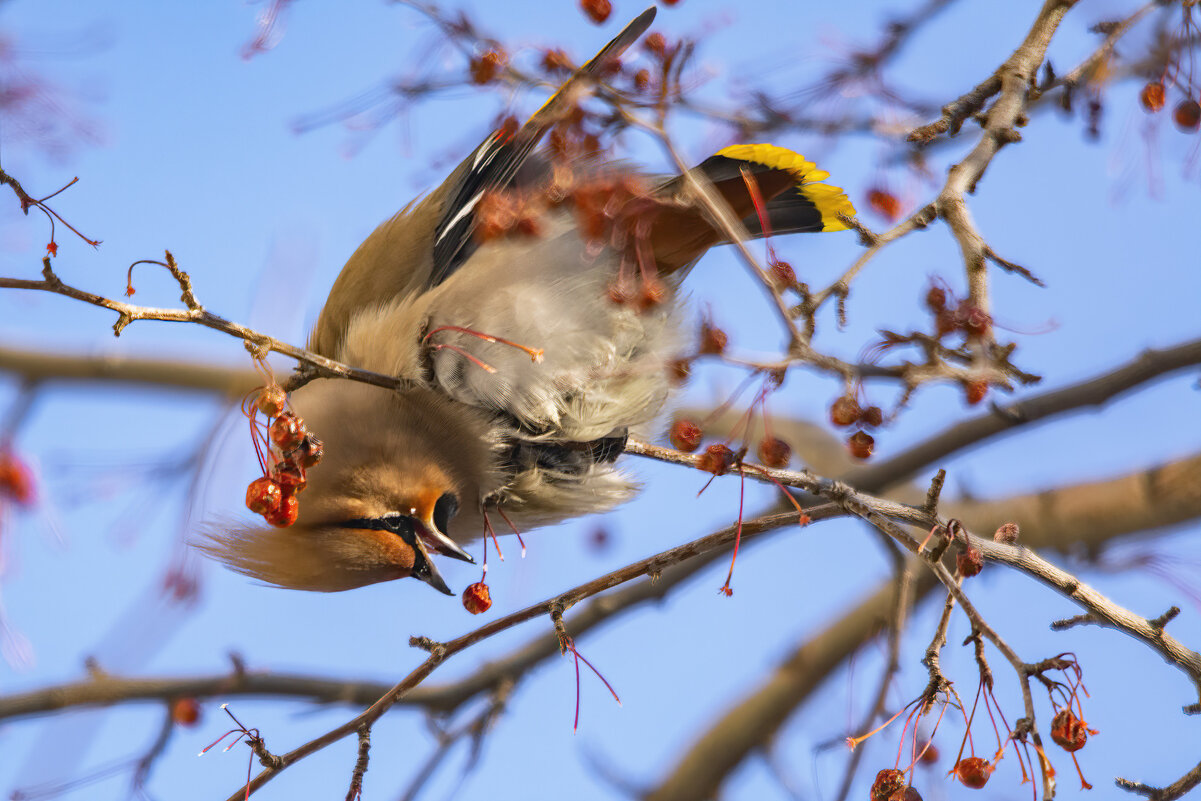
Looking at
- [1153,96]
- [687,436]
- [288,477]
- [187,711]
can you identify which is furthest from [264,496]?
[1153,96]

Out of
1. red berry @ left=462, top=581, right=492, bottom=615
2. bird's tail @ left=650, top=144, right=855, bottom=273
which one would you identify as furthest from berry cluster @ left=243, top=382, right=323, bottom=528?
bird's tail @ left=650, top=144, right=855, bottom=273

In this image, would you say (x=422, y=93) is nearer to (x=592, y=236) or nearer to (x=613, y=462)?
(x=592, y=236)

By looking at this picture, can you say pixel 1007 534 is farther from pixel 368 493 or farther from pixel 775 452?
pixel 368 493

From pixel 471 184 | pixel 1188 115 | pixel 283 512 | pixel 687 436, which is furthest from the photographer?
pixel 471 184

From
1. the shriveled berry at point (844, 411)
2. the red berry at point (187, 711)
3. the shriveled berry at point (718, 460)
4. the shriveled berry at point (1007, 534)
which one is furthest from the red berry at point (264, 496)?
the red berry at point (187, 711)

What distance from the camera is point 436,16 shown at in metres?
2.55

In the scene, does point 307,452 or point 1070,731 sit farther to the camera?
point 307,452

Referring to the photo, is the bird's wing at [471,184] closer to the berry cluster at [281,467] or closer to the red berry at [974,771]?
the berry cluster at [281,467]

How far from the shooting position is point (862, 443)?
2037 millimetres

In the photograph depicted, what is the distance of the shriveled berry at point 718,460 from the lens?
82.7 inches

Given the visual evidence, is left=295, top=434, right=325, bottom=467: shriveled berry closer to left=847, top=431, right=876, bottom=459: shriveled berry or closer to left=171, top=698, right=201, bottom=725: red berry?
left=847, top=431, right=876, bottom=459: shriveled berry

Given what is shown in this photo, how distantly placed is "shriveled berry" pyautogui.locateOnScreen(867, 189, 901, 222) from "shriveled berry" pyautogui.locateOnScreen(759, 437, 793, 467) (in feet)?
3.74

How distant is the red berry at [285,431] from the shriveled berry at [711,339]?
760 mm

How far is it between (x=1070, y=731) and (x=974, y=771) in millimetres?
200
